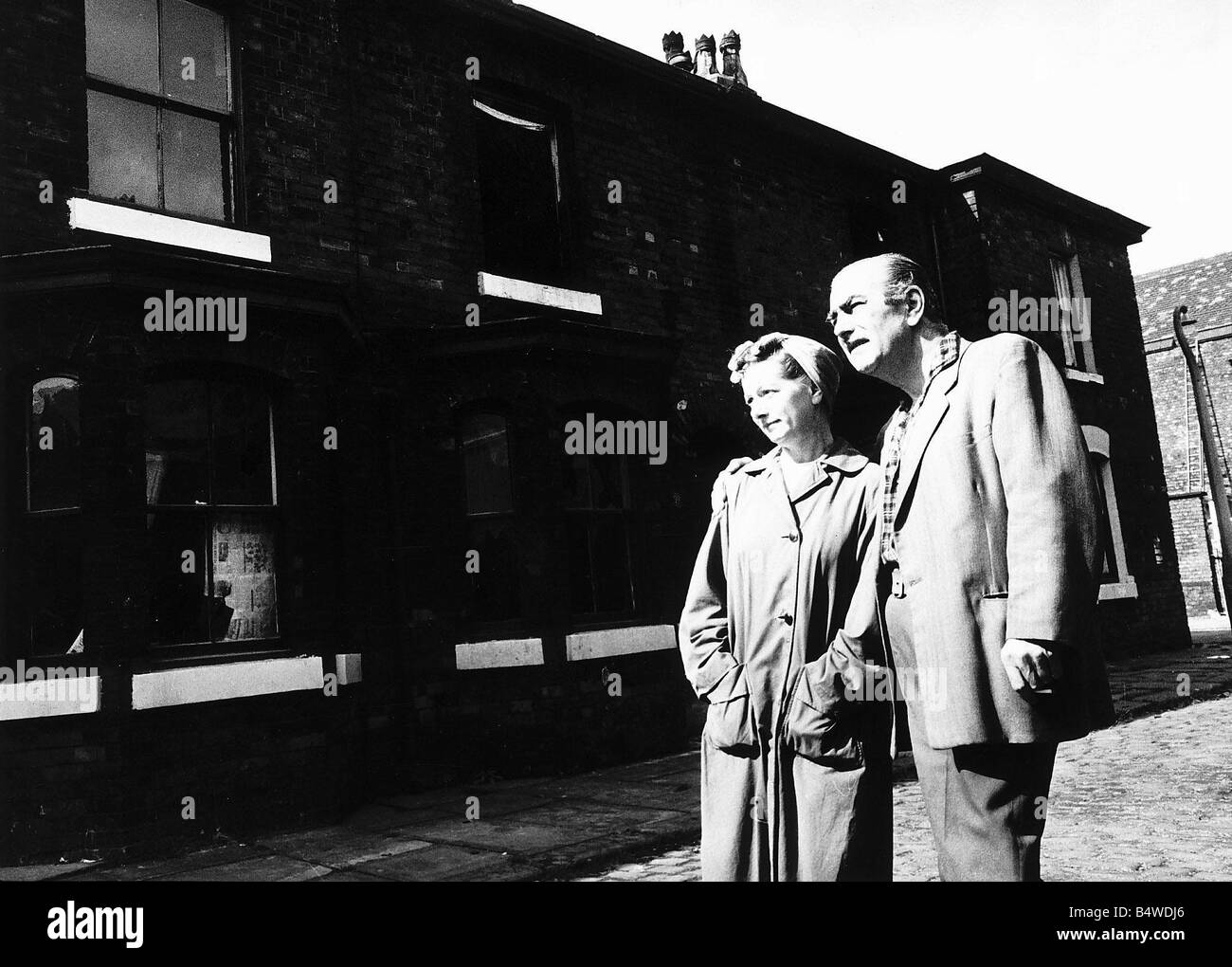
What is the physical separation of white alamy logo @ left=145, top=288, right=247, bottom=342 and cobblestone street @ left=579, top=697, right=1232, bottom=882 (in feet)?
13.7

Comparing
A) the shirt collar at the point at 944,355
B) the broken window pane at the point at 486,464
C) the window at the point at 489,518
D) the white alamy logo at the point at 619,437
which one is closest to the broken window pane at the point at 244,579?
the window at the point at 489,518

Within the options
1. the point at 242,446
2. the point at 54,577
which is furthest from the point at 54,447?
the point at 242,446

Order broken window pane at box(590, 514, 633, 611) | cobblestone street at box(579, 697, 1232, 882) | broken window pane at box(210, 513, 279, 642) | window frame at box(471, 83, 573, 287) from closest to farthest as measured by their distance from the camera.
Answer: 1. cobblestone street at box(579, 697, 1232, 882)
2. broken window pane at box(210, 513, 279, 642)
3. broken window pane at box(590, 514, 633, 611)
4. window frame at box(471, 83, 573, 287)

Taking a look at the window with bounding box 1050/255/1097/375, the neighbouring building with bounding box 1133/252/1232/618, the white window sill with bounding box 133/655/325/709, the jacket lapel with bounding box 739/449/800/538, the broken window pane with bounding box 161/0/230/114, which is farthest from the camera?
the window with bounding box 1050/255/1097/375

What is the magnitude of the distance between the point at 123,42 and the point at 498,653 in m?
5.22

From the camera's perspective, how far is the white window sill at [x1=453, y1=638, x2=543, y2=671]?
23.7ft

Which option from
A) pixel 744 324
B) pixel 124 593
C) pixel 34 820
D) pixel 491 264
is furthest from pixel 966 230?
pixel 34 820

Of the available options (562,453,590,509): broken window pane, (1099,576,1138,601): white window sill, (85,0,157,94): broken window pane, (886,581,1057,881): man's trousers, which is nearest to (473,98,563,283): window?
(562,453,590,509): broken window pane

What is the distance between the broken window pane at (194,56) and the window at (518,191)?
2.25 metres

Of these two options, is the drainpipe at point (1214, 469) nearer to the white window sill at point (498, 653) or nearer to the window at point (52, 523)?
the white window sill at point (498, 653)

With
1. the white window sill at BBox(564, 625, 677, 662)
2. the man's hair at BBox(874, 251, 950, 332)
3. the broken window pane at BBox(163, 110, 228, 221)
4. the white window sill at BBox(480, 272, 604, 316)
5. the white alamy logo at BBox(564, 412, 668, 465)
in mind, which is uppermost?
the broken window pane at BBox(163, 110, 228, 221)

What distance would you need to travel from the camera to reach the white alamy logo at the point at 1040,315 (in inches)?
495

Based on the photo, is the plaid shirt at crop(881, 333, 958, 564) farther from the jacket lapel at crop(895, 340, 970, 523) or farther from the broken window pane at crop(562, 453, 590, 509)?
the broken window pane at crop(562, 453, 590, 509)
